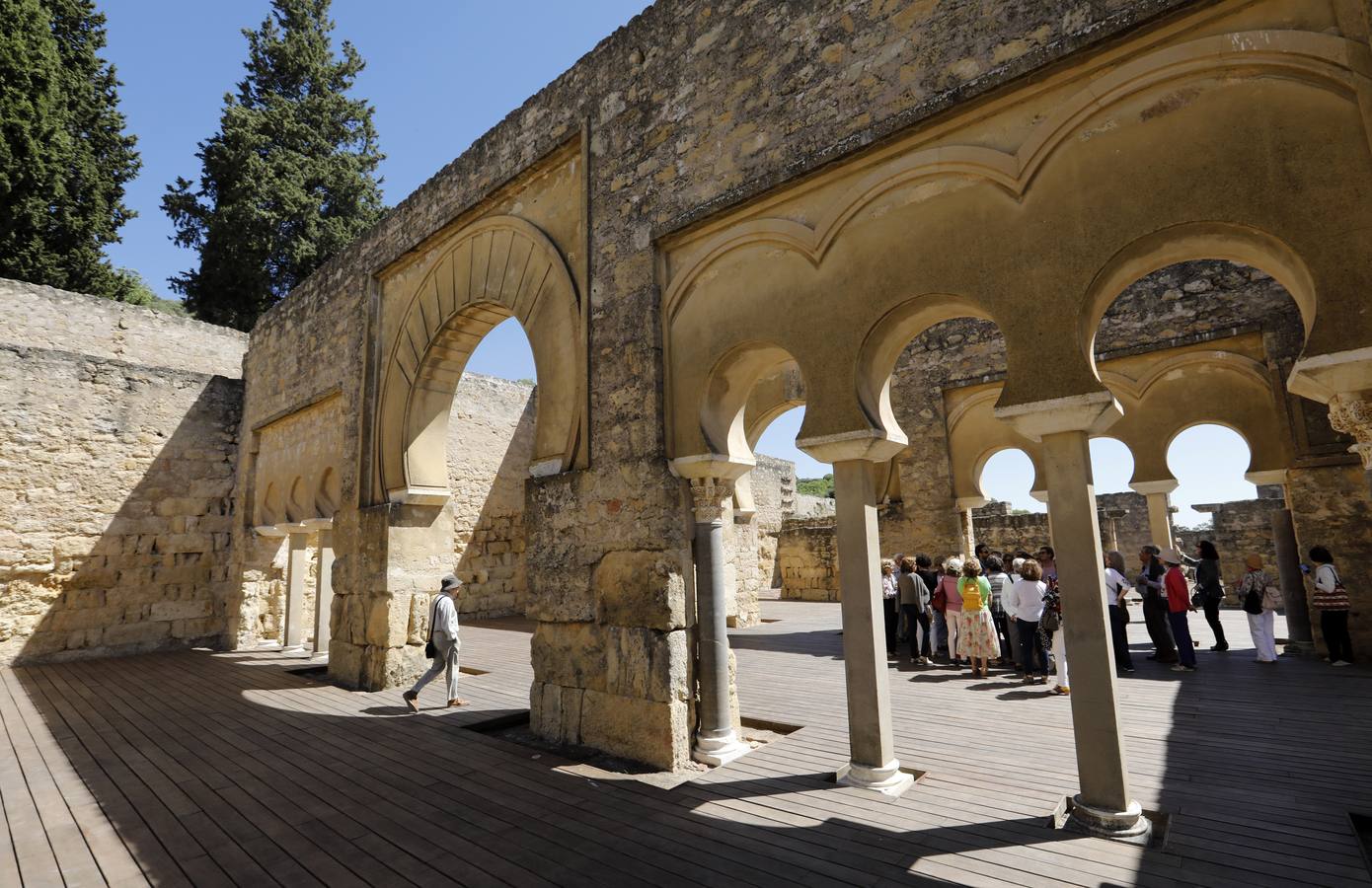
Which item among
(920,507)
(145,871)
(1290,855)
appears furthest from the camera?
(920,507)

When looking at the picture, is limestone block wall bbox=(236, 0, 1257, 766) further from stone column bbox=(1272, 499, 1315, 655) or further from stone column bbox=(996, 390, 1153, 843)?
stone column bbox=(1272, 499, 1315, 655)

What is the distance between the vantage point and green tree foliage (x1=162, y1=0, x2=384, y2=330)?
18391mm

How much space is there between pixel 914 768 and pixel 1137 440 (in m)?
6.98

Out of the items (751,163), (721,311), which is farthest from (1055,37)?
(721,311)

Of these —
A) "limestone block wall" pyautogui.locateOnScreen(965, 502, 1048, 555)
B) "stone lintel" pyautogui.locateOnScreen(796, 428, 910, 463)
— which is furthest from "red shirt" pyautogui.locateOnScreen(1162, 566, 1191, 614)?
"limestone block wall" pyautogui.locateOnScreen(965, 502, 1048, 555)

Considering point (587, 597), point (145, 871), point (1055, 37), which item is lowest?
point (145, 871)

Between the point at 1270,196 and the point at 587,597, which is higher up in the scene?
the point at 1270,196

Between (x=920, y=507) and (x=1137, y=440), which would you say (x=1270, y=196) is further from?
(x=920, y=507)

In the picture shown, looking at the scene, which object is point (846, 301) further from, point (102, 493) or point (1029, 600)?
point (102, 493)

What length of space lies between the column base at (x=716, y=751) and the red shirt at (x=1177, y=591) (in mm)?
4958

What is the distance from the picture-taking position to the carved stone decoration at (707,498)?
15.0ft

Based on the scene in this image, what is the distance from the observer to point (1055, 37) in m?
3.28

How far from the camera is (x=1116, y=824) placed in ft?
10.1

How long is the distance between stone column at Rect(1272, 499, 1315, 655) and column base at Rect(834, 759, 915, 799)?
6.26 meters
